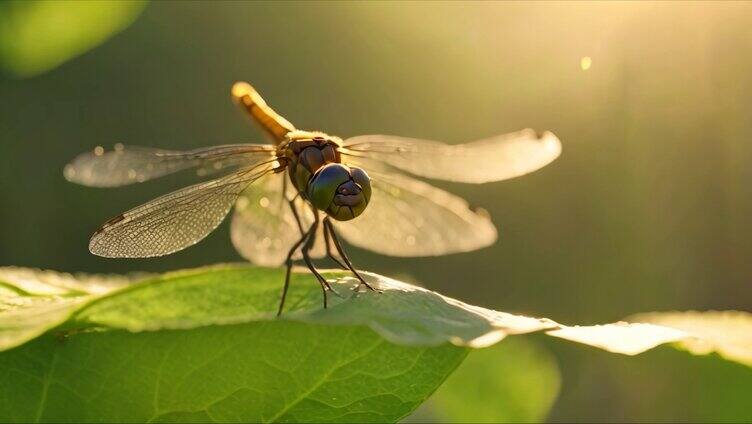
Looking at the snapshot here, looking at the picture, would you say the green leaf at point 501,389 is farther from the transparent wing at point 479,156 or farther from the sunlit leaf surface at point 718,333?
the transparent wing at point 479,156

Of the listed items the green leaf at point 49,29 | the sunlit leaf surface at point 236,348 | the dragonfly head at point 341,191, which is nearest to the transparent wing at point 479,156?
the dragonfly head at point 341,191

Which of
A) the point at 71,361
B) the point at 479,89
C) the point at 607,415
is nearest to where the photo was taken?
the point at 71,361

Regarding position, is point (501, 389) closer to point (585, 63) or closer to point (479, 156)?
point (479, 156)

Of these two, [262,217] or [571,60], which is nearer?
[262,217]

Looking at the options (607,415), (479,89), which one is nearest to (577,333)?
(607,415)

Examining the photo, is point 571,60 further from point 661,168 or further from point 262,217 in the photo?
point 262,217

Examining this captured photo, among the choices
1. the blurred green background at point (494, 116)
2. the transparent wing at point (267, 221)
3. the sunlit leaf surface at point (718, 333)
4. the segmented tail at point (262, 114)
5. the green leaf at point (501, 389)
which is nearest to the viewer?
the sunlit leaf surface at point (718, 333)

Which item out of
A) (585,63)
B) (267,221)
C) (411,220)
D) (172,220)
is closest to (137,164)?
(267,221)
